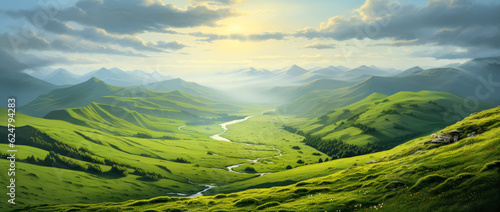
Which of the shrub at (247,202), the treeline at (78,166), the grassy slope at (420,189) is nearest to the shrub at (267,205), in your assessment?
the grassy slope at (420,189)

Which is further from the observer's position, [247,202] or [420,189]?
[247,202]

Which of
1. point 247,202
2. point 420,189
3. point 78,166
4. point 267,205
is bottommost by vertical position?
point 78,166

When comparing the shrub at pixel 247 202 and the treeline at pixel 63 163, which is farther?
the treeline at pixel 63 163

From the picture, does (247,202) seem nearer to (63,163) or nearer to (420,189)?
(420,189)

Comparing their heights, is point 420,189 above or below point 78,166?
above

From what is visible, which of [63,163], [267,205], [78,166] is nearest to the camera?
[267,205]

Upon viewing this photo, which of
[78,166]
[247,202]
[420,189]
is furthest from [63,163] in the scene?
[420,189]

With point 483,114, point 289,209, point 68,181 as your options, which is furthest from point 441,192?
point 68,181

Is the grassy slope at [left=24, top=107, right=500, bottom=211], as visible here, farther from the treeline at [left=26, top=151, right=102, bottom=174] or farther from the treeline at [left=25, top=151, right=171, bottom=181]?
the treeline at [left=26, top=151, right=102, bottom=174]

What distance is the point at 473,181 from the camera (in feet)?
158

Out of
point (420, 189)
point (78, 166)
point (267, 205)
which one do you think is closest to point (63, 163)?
point (78, 166)

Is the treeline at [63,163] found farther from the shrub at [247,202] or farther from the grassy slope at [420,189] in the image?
the shrub at [247,202]

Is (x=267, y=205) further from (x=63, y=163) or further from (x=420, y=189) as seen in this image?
(x=63, y=163)

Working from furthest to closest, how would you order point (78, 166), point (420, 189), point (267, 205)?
point (78, 166) → point (267, 205) → point (420, 189)
